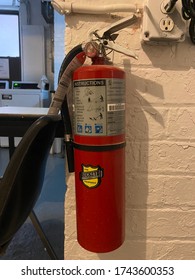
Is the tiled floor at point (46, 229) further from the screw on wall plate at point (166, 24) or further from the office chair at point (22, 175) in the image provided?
the screw on wall plate at point (166, 24)

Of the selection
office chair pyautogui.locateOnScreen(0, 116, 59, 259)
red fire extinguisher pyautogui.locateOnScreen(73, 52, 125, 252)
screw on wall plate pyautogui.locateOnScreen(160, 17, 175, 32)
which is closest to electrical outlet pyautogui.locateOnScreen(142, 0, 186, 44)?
screw on wall plate pyautogui.locateOnScreen(160, 17, 175, 32)

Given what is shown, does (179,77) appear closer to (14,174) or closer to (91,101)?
(91,101)

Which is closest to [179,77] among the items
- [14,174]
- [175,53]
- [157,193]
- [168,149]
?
[175,53]

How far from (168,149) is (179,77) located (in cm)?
22

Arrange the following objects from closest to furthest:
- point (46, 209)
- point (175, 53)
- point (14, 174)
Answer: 1. point (14, 174)
2. point (175, 53)
3. point (46, 209)

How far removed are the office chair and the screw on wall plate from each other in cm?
38

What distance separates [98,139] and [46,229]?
1.23 m

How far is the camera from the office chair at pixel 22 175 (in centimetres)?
52

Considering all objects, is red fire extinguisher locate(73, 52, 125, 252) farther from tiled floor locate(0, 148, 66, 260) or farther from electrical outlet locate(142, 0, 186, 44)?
tiled floor locate(0, 148, 66, 260)

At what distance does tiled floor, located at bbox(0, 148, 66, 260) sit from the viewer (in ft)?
4.33

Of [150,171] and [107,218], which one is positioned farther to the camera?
[150,171]

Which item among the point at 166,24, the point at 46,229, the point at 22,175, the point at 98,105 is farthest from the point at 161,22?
the point at 46,229

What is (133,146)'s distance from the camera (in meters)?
0.73

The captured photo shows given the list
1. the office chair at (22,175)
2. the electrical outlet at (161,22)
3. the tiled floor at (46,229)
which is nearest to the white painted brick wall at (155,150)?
the electrical outlet at (161,22)
